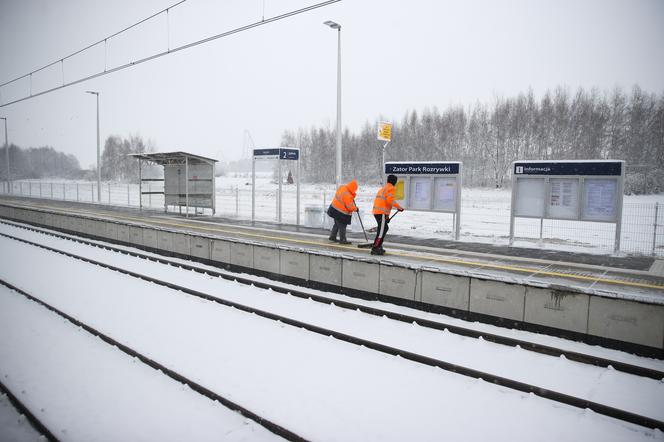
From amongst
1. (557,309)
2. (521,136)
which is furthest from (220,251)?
(521,136)

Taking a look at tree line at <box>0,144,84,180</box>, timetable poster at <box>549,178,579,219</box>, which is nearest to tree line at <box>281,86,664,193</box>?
timetable poster at <box>549,178,579,219</box>

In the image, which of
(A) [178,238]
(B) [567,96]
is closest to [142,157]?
(A) [178,238]

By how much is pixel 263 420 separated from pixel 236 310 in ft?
14.7

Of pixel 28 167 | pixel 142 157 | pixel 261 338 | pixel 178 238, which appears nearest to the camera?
pixel 261 338

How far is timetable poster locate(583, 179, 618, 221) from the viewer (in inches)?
479

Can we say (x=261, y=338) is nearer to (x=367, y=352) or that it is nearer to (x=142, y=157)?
(x=367, y=352)

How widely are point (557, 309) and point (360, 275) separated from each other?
4.18 m

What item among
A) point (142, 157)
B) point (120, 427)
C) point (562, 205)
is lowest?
point (120, 427)

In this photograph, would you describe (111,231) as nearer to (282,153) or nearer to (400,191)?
(282,153)

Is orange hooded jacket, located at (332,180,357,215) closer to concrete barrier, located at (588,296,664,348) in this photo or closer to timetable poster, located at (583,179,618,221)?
concrete barrier, located at (588,296,664,348)

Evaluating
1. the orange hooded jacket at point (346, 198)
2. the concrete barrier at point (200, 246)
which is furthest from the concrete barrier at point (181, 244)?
the orange hooded jacket at point (346, 198)

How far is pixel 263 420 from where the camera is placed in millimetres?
4965

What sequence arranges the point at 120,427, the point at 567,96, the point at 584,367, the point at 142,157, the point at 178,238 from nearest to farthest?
the point at 120,427 → the point at 584,367 → the point at 178,238 → the point at 142,157 → the point at 567,96

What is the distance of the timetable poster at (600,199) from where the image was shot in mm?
12156
